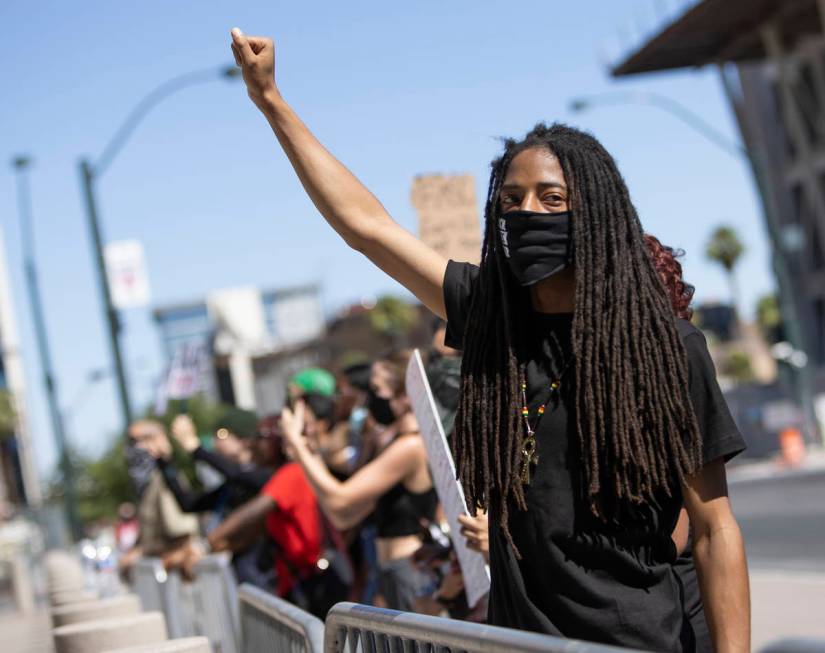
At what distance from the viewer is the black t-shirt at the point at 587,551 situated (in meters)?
2.75

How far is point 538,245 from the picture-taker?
289 centimetres

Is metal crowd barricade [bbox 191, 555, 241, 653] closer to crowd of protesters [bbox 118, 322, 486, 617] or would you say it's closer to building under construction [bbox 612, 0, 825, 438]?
crowd of protesters [bbox 118, 322, 486, 617]

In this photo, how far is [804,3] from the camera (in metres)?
46.6

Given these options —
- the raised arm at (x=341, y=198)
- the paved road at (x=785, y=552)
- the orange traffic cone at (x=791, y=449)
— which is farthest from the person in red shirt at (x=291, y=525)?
the orange traffic cone at (x=791, y=449)

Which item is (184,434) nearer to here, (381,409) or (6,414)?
(381,409)

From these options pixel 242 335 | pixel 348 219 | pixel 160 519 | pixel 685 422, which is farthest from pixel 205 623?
pixel 242 335

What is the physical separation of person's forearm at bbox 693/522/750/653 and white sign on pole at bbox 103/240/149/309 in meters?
18.1

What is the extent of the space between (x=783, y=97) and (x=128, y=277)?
36778 millimetres

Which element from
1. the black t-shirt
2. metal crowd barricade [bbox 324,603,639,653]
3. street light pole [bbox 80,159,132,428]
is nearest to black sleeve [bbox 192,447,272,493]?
metal crowd barricade [bbox 324,603,639,653]

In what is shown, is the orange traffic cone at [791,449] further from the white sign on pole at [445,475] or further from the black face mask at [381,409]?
the white sign on pole at [445,475]

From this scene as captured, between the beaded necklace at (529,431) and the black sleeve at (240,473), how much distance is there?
16.0ft

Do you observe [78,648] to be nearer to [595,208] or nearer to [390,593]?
[390,593]

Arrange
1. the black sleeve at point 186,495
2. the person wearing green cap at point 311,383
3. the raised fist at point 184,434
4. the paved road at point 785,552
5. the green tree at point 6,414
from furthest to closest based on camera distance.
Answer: the green tree at point 6,414 → the black sleeve at point 186,495 → the raised fist at point 184,434 → the paved road at point 785,552 → the person wearing green cap at point 311,383

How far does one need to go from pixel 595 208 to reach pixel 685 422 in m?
0.50
